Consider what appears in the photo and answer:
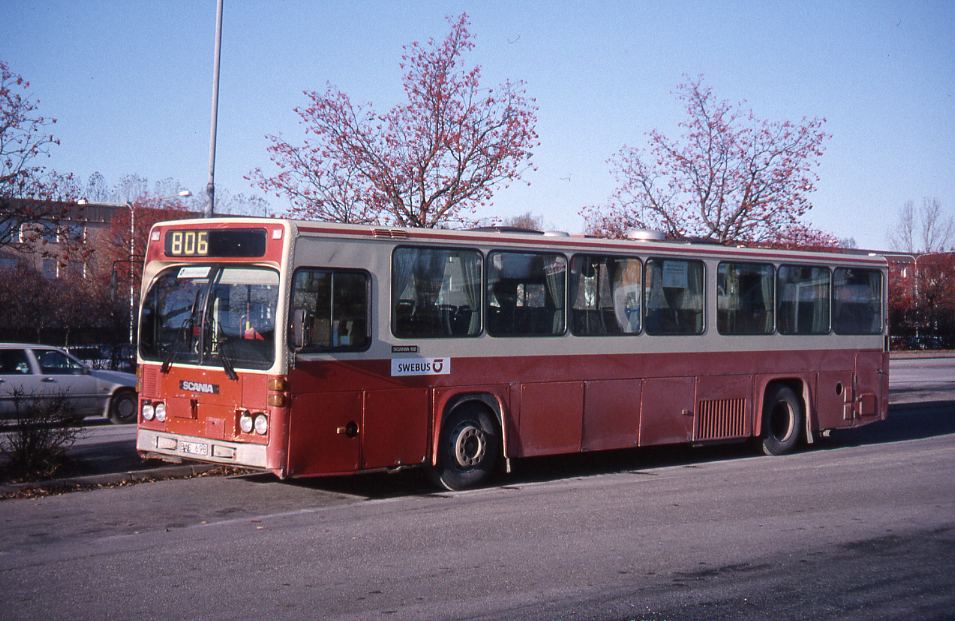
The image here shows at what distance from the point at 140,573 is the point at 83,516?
2722 mm

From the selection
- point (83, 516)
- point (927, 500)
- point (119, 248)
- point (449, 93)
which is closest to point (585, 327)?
point (927, 500)

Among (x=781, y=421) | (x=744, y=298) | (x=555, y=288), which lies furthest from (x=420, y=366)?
(x=781, y=421)

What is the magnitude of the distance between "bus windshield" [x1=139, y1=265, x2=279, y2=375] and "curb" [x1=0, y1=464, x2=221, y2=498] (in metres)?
1.66

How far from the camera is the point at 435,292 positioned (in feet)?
37.7

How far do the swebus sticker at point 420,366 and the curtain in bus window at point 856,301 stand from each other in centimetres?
801

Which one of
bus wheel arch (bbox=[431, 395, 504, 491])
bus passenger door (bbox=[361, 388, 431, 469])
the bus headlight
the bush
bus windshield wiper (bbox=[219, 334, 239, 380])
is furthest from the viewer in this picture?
bus wheel arch (bbox=[431, 395, 504, 491])

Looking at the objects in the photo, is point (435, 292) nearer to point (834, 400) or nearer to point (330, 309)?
point (330, 309)

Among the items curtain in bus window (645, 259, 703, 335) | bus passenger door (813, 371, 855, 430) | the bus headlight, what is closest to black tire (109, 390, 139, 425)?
the bus headlight

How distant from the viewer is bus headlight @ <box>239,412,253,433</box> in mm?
10266

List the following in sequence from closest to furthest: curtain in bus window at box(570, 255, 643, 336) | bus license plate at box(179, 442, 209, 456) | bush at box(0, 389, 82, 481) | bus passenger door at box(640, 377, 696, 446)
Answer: bus license plate at box(179, 442, 209, 456) → bush at box(0, 389, 82, 481) → curtain in bus window at box(570, 255, 643, 336) → bus passenger door at box(640, 377, 696, 446)

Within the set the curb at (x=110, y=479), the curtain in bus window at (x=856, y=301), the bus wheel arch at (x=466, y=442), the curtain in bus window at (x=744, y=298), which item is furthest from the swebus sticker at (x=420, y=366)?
the curtain in bus window at (x=856, y=301)

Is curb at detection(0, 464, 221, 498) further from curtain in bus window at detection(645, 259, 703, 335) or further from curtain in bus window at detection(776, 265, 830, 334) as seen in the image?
curtain in bus window at detection(776, 265, 830, 334)

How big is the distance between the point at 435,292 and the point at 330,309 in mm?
1461

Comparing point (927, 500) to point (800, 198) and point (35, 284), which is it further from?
point (35, 284)
